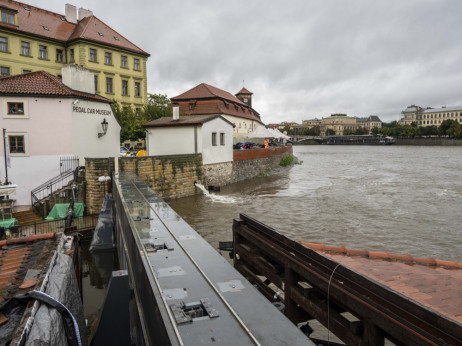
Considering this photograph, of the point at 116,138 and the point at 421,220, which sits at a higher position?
the point at 116,138

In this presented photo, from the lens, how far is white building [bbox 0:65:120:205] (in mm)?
17750

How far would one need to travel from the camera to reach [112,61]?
3631 centimetres

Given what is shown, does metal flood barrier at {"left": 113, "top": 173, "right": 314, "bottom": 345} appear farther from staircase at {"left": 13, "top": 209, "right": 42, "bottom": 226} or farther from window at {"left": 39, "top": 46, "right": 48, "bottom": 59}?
window at {"left": 39, "top": 46, "right": 48, "bottom": 59}

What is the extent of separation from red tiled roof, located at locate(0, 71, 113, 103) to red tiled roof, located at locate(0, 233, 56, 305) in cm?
1486

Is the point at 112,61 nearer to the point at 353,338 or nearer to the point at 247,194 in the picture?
the point at 247,194

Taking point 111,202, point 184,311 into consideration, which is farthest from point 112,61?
point 184,311

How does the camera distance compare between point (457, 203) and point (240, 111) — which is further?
point (240, 111)

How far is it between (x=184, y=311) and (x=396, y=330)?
1512 mm

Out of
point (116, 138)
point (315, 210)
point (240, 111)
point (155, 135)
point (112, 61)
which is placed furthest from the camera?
point (240, 111)

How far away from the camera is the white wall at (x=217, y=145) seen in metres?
24.0

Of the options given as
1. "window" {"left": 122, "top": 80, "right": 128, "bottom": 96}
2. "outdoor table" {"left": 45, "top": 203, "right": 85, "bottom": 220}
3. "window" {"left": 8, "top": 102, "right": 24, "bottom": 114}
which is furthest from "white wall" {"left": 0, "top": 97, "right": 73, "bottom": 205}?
"window" {"left": 122, "top": 80, "right": 128, "bottom": 96}

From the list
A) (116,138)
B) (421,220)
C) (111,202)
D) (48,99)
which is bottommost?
(421,220)

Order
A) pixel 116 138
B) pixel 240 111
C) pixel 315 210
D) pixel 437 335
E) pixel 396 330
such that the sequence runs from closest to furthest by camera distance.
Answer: pixel 437 335, pixel 396 330, pixel 315 210, pixel 116 138, pixel 240 111

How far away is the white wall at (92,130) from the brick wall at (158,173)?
2559 millimetres
